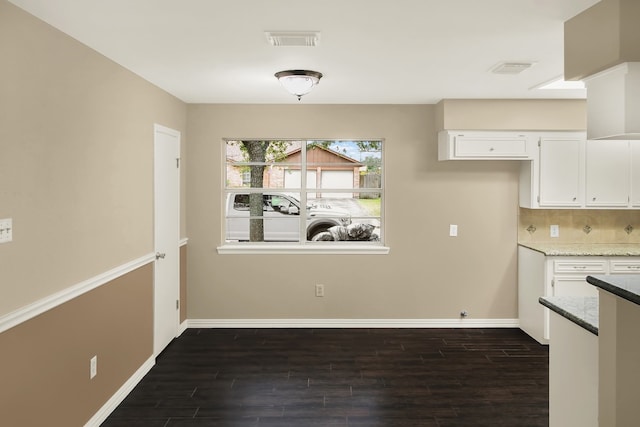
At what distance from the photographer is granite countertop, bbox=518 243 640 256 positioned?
14.8ft

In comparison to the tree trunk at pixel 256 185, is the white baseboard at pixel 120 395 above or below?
below

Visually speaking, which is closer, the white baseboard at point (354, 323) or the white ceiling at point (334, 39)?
the white ceiling at point (334, 39)

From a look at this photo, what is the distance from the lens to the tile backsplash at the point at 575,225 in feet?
16.9

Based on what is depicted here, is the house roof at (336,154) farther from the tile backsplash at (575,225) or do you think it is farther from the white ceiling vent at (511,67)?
the white ceiling vent at (511,67)

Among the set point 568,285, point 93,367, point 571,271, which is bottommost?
point 93,367

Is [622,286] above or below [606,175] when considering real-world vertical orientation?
below

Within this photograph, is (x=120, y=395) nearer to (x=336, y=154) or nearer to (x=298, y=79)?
(x=298, y=79)

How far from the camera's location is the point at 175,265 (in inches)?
186

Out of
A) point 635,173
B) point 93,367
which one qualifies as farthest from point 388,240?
point 93,367

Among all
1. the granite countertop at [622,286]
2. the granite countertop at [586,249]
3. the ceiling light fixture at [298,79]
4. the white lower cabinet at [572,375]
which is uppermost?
the ceiling light fixture at [298,79]

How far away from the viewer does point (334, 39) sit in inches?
111

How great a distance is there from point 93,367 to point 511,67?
3489mm

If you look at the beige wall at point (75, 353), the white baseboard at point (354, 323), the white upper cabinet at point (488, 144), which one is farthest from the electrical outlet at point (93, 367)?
the white upper cabinet at point (488, 144)

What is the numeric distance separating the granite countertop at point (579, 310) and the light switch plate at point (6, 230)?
104 inches
